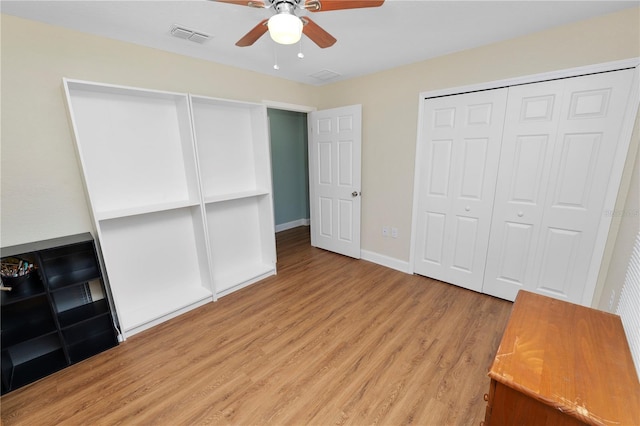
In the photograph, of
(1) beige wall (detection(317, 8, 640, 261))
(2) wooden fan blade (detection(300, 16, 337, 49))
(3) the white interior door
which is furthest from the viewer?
(3) the white interior door

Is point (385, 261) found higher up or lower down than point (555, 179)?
lower down

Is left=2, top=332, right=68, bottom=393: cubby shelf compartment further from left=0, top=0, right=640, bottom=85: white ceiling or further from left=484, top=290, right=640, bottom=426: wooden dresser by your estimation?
left=484, top=290, right=640, bottom=426: wooden dresser

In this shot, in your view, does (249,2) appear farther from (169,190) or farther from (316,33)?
(169,190)

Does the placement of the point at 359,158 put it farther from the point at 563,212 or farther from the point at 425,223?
the point at 563,212

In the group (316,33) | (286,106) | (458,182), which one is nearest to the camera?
(316,33)

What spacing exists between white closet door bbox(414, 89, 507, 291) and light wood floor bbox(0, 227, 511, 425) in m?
0.37

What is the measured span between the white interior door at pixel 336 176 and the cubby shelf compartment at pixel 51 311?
8.87ft

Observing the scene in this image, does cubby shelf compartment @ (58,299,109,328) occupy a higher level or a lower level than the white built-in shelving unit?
lower

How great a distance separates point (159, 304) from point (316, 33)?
2637 mm

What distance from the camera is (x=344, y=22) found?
1949mm

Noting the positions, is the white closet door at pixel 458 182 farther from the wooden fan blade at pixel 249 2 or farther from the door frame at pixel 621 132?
the wooden fan blade at pixel 249 2

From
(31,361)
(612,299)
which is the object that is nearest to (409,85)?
(612,299)

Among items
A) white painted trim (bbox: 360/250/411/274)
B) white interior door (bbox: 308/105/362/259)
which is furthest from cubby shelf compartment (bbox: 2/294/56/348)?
white painted trim (bbox: 360/250/411/274)

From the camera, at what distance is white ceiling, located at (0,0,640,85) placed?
A: 1730 millimetres
